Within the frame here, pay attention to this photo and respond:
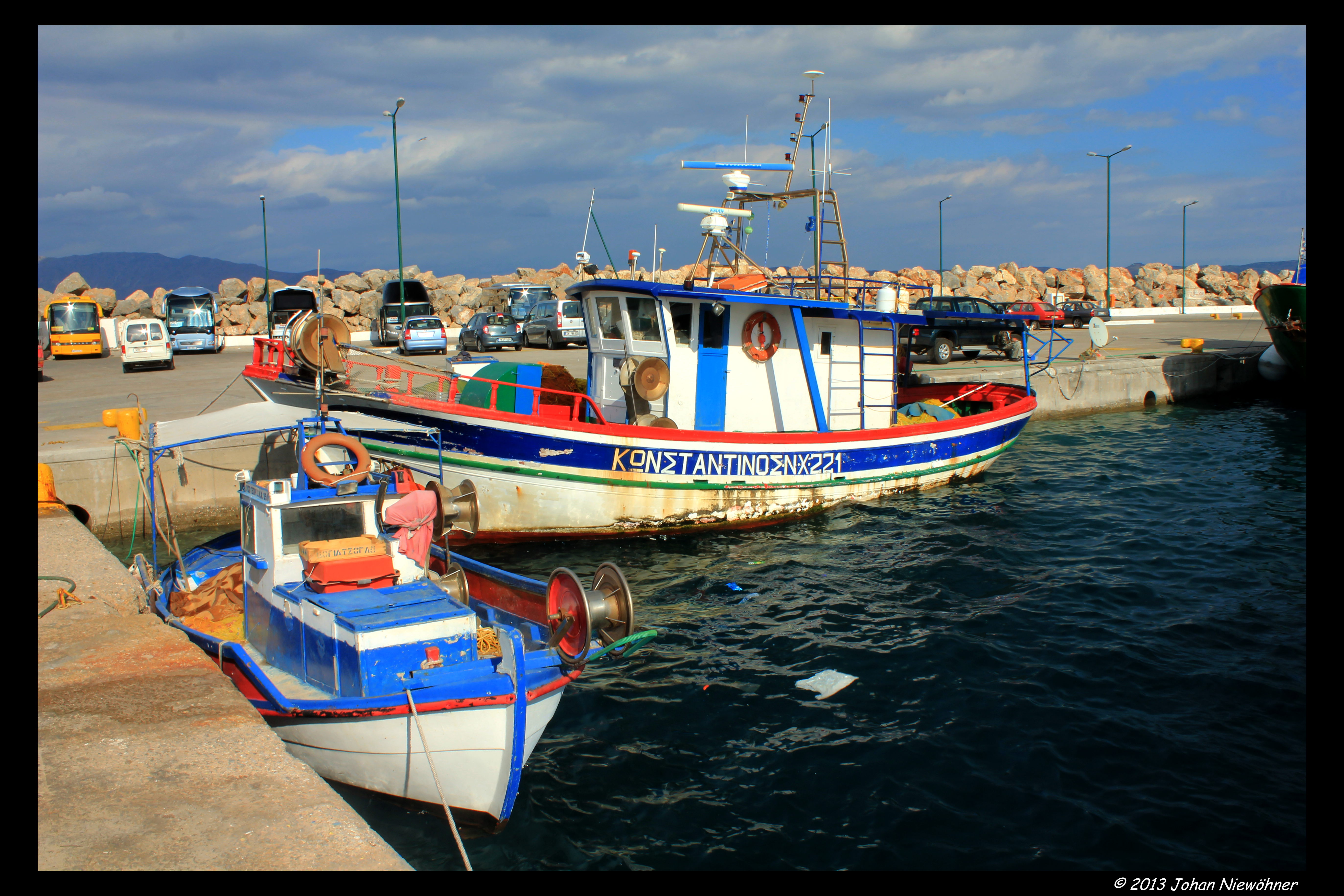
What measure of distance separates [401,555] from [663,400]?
7.00 meters

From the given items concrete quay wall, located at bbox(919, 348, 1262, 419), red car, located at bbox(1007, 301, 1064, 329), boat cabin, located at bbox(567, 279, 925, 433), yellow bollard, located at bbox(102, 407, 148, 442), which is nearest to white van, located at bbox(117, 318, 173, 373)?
yellow bollard, located at bbox(102, 407, 148, 442)

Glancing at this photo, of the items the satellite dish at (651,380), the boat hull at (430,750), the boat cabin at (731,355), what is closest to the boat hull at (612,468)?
the boat cabin at (731,355)

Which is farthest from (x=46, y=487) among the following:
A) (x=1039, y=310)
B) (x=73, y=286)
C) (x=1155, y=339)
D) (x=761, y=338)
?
(x=73, y=286)

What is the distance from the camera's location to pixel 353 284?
157ft

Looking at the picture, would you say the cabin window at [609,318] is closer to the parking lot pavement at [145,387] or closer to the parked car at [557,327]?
the parking lot pavement at [145,387]

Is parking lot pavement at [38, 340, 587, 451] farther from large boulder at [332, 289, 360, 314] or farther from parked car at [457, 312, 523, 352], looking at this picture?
large boulder at [332, 289, 360, 314]

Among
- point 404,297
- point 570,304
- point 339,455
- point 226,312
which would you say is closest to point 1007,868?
point 339,455

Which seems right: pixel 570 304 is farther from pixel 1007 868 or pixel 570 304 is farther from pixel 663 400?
pixel 1007 868

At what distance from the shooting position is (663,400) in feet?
44.4

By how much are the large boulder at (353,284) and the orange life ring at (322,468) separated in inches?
1656

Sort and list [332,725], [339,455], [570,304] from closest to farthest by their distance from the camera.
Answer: [332,725] → [339,455] → [570,304]

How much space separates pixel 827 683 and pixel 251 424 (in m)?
7.81

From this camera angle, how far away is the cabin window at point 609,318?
45.0 ft

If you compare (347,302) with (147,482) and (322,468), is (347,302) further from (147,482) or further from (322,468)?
(322,468)
